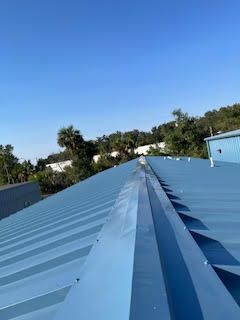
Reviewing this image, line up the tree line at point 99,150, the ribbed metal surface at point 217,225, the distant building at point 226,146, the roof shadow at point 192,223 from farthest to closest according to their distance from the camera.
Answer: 1. the tree line at point 99,150
2. the distant building at point 226,146
3. the roof shadow at point 192,223
4. the ribbed metal surface at point 217,225

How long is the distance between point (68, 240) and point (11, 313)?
4.01ft

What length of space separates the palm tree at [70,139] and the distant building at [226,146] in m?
27.1

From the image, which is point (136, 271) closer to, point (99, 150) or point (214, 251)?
point (214, 251)

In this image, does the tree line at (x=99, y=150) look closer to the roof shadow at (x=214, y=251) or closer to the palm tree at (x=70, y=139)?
the palm tree at (x=70, y=139)

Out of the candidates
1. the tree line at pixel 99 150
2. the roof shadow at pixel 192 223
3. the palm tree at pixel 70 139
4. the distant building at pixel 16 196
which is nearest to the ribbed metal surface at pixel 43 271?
the roof shadow at pixel 192 223

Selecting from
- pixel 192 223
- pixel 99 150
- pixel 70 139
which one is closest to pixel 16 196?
pixel 70 139

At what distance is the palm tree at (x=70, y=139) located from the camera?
51.3 metres

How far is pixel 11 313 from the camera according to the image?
2.05 meters

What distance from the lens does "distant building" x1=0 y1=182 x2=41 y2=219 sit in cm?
3312

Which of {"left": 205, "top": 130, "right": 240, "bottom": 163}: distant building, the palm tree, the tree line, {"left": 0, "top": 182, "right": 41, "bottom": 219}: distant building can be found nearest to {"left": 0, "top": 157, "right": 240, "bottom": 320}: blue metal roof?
{"left": 205, "top": 130, "right": 240, "bottom": 163}: distant building

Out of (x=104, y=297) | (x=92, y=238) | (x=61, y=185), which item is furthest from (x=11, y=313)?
(x=61, y=185)

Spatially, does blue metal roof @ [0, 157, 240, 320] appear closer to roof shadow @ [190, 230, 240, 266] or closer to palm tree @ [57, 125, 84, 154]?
roof shadow @ [190, 230, 240, 266]

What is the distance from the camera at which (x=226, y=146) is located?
2259 cm

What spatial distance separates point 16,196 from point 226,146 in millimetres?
19650
